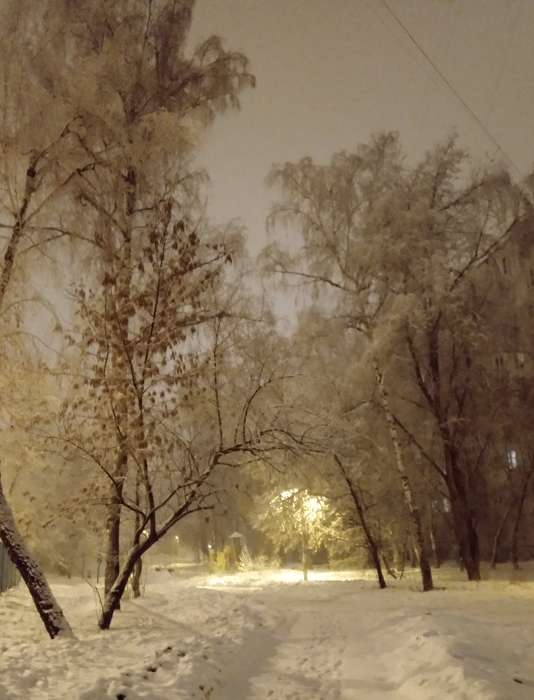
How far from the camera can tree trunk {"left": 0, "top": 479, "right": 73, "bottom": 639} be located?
8.48 meters

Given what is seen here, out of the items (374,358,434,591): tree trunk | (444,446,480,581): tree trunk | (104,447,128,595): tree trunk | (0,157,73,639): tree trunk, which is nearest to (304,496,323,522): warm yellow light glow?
(444,446,480,581): tree trunk

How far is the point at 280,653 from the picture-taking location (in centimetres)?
820

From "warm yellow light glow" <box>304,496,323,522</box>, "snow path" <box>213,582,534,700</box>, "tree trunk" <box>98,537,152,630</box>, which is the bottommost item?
"snow path" <box>213,582,534,700</box>

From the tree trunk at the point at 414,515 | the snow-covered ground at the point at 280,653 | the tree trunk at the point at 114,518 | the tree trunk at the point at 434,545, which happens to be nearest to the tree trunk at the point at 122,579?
the snow-covered ground at the point at 280,653

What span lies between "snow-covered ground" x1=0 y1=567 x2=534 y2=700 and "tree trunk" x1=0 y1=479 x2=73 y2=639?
303 mm

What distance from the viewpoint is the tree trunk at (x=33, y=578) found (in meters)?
8.48

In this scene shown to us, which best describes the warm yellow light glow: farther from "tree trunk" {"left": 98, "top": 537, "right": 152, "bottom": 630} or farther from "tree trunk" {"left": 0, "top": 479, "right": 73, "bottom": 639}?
"tree trunk" {"left": 0, "top": 479, "right": 73, "bottom": 639}

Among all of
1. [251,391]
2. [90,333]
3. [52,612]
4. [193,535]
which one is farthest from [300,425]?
[193,535]

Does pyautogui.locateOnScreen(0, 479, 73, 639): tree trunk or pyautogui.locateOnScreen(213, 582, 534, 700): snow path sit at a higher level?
pyautogui.locateOnScreen(0, 479, 73, 639): tree trunk

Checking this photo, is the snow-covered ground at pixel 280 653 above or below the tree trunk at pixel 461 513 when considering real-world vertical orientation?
below

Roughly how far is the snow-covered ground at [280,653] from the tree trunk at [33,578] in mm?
303

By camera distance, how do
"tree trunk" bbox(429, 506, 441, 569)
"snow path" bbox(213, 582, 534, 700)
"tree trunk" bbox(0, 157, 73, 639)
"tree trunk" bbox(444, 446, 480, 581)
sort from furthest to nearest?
"tree trunk" bbox(429, 506, 441, 569) < "tree trunk" bbox(444, 446, 480, 581) < "tree trunk" bbox(0, 157, 73, 639) < "snow path" bbox(213, 582, 534, 700)

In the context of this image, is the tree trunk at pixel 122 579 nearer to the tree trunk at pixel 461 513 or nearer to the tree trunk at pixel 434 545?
the tree trunk at pixel 461 513

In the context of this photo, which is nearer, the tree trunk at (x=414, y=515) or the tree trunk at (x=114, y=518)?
the tree trunk at (x=114, y=518)
